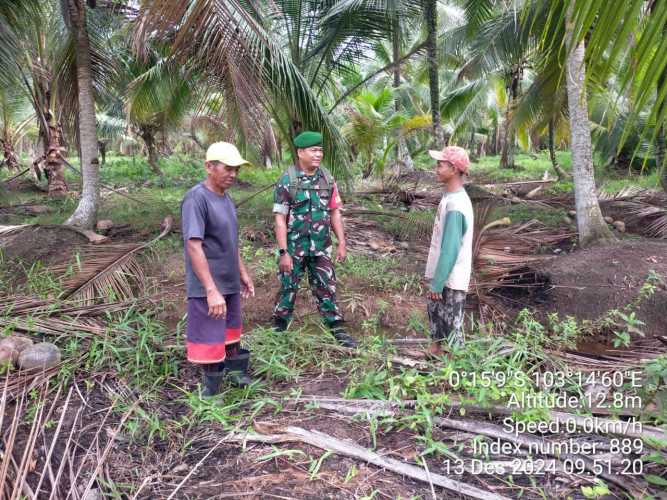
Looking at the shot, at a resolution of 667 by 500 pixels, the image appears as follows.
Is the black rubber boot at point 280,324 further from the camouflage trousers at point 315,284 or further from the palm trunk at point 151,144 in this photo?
the palm trunk at point 151,144

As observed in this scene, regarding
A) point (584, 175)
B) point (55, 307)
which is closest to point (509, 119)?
point (584, 175)

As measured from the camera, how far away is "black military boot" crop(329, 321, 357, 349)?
3.92 meters

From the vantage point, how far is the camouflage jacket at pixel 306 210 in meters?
3.81

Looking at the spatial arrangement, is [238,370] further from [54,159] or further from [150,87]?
[54,159]

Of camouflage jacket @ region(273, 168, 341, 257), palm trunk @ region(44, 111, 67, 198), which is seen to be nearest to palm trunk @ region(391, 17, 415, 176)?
camouflage jacket @ region(273, 168, 341, 257)

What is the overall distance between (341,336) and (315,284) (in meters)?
0.47

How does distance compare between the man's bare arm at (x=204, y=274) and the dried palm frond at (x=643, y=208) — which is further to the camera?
the dried palm frond at (x=643, y=208)

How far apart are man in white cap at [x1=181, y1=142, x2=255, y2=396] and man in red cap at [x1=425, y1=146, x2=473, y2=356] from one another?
1.25 metres

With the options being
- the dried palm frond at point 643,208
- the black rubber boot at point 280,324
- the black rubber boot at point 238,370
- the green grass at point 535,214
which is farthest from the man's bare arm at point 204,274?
the dried palm frond at point 643,208

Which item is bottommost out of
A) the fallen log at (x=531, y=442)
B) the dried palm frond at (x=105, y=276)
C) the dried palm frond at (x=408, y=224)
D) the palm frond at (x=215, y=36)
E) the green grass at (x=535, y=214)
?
the dried palm frond at (x=105, y=276)

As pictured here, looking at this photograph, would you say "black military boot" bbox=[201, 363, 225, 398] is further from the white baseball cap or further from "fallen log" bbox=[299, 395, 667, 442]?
the white baseball cap

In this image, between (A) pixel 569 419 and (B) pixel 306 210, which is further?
(B) pixel 306 210

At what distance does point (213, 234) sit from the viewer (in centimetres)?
298

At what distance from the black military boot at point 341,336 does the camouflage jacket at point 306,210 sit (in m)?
0.62
